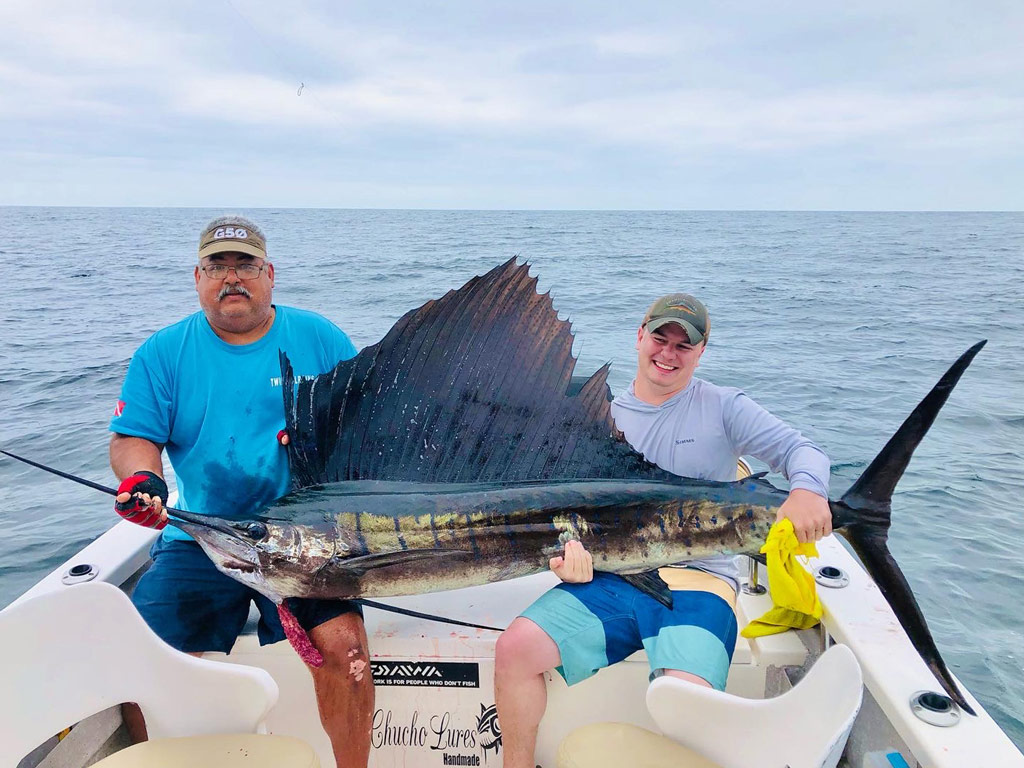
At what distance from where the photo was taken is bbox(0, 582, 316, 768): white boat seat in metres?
1.56

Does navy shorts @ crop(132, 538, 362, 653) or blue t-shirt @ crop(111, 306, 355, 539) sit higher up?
blue t-shirt @ crop(111, 306, 355, 539)

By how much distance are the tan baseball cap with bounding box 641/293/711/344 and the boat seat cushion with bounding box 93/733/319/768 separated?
138cm

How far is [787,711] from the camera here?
149 centimetres

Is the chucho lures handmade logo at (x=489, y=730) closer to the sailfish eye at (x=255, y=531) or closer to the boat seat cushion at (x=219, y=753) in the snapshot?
the boat seat cushion at (x=219, y=753)

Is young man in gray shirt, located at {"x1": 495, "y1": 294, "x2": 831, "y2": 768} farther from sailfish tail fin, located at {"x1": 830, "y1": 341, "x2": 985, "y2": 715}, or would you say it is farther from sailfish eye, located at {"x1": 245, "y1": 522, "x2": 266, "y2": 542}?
sailfish eye, located at {"x1": 245, "y1": 522, "x2": 266, "y2": 542}

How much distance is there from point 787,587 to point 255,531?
1269 millimetres

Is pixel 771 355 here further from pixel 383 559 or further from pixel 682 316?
pixel 383 559

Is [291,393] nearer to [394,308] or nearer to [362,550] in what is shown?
[362,550]

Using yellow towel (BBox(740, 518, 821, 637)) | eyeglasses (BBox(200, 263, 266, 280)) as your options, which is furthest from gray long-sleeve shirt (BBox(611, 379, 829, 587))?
eyeglasses (BBox(200, 263, 266, 280))

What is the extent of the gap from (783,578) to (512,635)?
0.66 metres

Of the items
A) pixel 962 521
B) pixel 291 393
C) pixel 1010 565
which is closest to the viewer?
pixel 291 393

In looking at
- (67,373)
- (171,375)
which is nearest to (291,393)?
(171,375)

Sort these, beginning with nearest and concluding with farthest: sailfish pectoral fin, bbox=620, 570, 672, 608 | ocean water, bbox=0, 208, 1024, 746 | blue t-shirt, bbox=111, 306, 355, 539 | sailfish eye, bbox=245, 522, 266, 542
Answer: sailfish eye, bbox=245, 522, 266, 542 < sailfish pectoral fin, bbox=620, 570, 672, 608 < blue t-shirt, bbox=111, 306, 355, 539 < ocean water, bbox=0, 208, 1024, 746

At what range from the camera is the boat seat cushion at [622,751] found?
1576 mm
